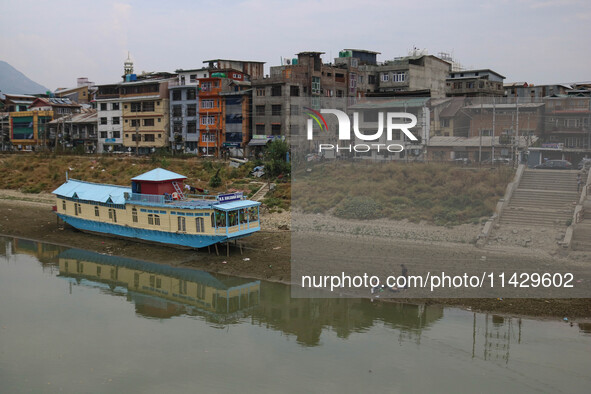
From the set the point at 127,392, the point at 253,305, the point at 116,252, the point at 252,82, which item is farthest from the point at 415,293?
the point at 252,82

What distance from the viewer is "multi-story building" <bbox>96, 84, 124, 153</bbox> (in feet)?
205

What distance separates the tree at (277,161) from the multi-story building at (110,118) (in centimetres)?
2841

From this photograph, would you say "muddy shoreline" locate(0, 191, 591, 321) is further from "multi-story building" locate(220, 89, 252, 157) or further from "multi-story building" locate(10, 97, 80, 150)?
"multi-story building" locate(10, 97, 80, 150)

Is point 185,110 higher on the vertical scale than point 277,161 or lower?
higher

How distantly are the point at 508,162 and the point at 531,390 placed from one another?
23.2 metres

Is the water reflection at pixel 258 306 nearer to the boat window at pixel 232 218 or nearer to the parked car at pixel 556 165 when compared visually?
the boat window at pixel 232 218

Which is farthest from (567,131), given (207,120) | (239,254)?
(207,120)

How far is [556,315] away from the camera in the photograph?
1959 centimetres

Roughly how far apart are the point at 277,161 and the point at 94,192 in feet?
43.6

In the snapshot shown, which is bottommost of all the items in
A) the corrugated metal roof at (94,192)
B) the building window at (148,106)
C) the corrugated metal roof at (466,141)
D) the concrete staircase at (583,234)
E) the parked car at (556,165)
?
the concrete staircase at (583,234)

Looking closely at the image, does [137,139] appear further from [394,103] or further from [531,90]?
[531,90]

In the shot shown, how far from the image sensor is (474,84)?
199 feet

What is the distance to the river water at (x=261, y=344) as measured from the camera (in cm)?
1571

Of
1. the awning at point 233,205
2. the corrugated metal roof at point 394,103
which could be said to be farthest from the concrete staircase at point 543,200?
the corrugated metal roof at point 394,103
